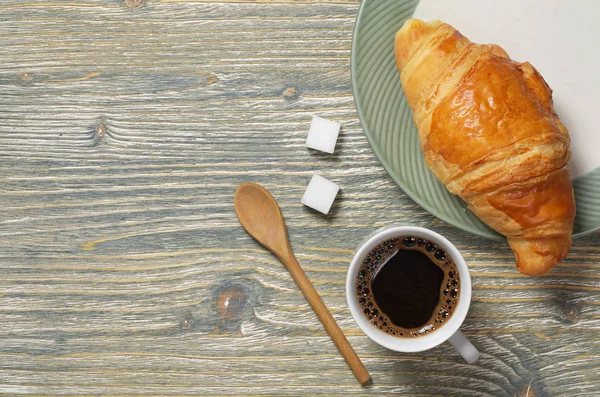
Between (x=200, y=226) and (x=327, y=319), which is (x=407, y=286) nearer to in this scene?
(x=327, y=319)

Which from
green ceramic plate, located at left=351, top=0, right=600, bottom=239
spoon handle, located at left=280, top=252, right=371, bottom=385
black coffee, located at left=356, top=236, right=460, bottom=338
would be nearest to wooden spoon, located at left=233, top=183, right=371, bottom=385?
Result: spoon handle, located at left=280, top=252, right=371, bottom=385

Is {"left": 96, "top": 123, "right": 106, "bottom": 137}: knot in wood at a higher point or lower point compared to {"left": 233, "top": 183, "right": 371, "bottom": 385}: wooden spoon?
higher

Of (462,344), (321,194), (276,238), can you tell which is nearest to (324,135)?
(321,194)

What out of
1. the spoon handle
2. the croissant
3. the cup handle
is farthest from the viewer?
the spoon handle

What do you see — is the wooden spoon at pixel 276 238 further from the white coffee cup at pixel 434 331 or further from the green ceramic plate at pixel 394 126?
the green ceramic plate at pixel 394 126

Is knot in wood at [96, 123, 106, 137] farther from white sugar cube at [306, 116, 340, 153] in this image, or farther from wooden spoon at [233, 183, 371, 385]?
white sugar cube at [306, 116, 340, 153]

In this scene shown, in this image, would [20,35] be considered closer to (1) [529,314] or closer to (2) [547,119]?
(2) [547,119]
